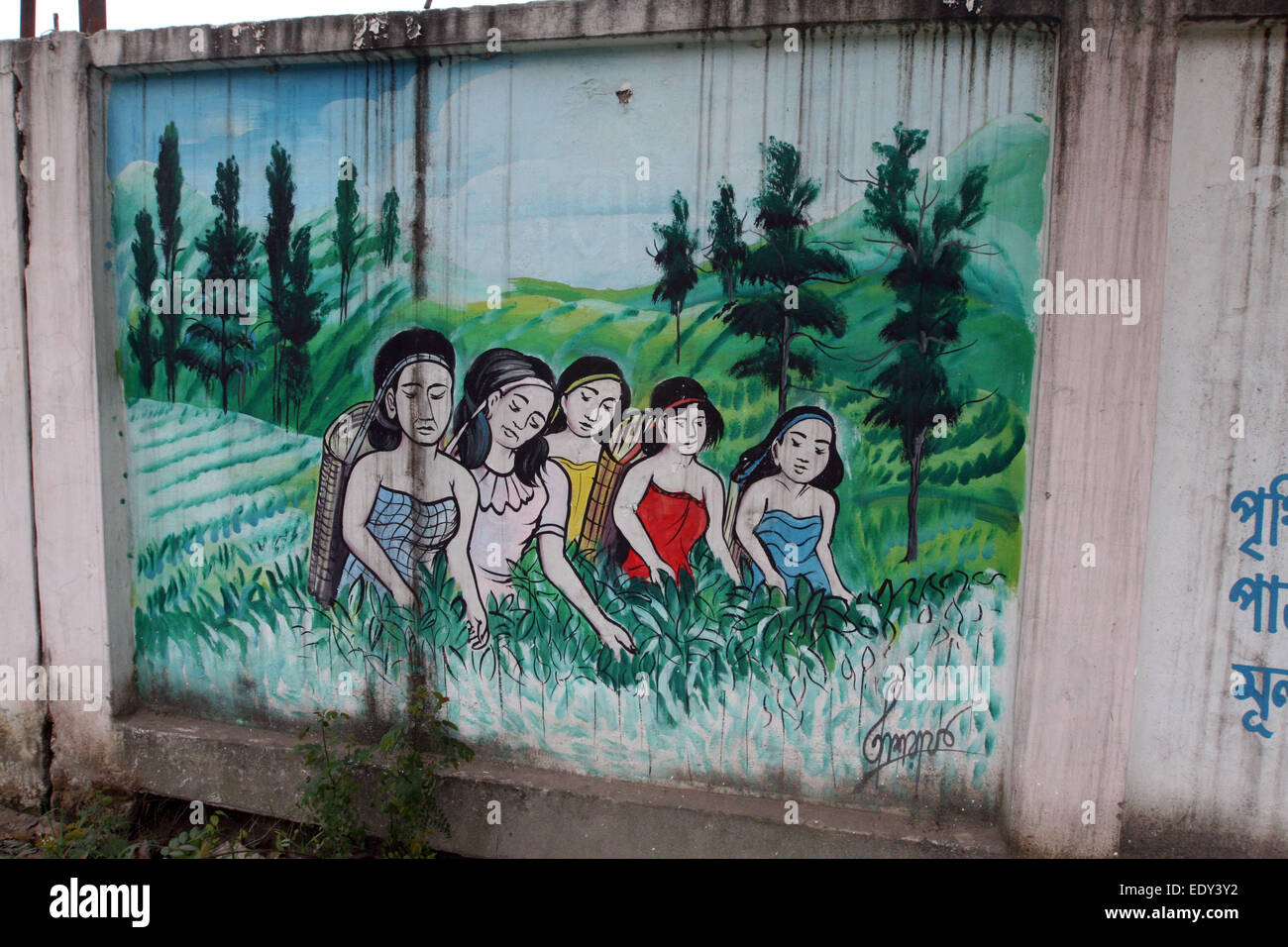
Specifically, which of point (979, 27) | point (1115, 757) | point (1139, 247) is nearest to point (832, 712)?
point (1115, 757)

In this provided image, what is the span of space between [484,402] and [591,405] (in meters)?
0.49

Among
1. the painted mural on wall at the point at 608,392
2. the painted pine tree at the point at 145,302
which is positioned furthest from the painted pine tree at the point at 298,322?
the painted pine tree at the point at 145,302

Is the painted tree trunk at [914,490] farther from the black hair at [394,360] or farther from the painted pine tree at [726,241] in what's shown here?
the black hair at [394,360]

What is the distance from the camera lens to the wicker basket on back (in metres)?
3.99

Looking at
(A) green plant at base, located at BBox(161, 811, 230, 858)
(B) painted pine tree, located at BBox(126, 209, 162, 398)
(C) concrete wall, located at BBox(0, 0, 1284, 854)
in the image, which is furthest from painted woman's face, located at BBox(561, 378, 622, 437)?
(A) green plant at base, located at BBox(161, 811, 230, 858)

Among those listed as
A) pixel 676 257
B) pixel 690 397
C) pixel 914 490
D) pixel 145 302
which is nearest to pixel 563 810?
pixel 690 397

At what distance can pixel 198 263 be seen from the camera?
13.7 ft

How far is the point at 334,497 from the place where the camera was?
4.04 m

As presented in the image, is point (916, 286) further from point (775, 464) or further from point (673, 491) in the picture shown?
point (673, 491)

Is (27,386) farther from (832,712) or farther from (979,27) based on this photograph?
(979,27)

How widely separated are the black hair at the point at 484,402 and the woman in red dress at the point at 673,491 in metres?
0.41

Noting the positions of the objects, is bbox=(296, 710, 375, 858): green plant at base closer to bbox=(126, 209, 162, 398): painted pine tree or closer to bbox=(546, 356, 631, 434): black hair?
bbox=(546, 356, 631, 434): black hair
